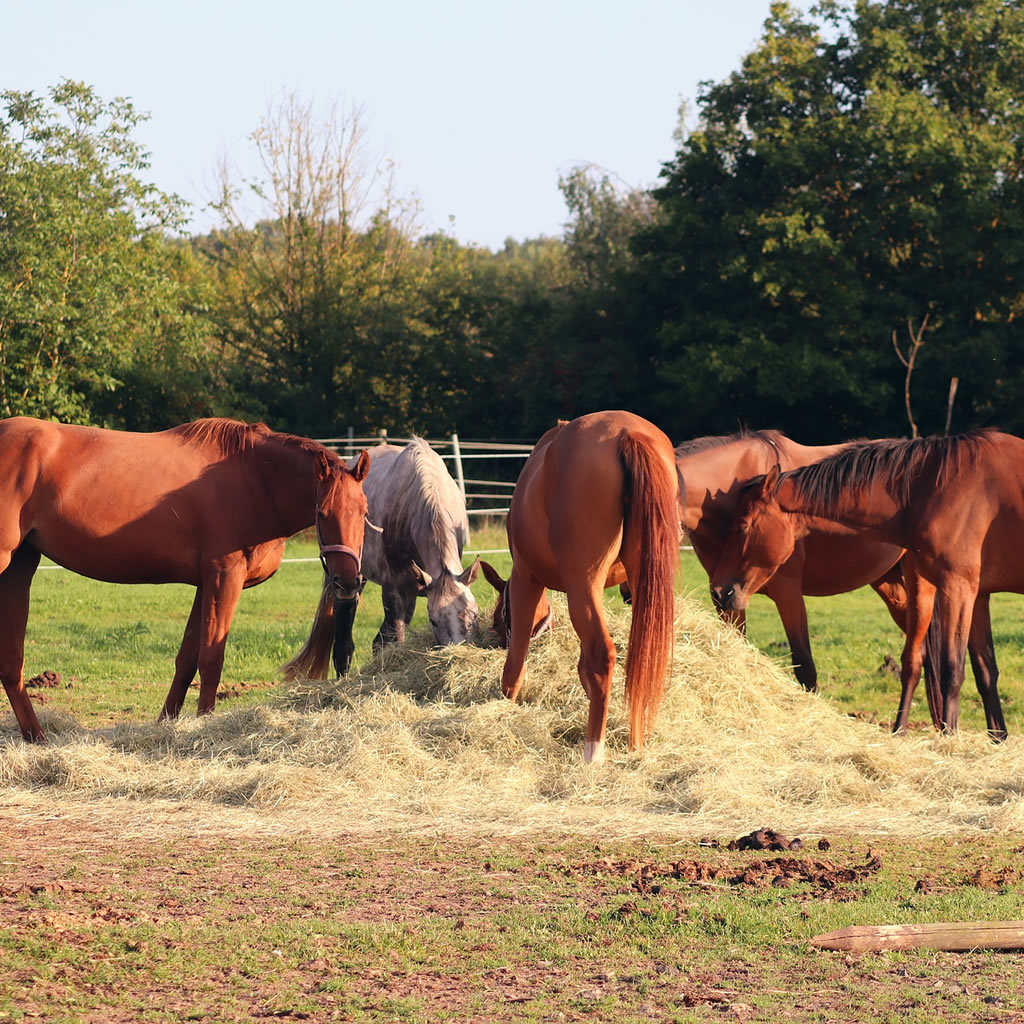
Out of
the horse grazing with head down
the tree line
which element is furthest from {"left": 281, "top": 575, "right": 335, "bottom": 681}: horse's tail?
the tree line

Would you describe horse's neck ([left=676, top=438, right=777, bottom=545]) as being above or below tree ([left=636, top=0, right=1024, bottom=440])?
below

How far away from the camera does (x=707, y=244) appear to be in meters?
25.2

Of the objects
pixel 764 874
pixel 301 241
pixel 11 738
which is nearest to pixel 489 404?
A: pixel 301 241

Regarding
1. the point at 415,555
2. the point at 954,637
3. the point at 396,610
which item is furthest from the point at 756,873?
the point at 396,610

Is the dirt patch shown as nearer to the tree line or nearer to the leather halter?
the leather halter

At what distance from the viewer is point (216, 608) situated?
6.56m

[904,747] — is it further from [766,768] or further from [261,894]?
[261,894]

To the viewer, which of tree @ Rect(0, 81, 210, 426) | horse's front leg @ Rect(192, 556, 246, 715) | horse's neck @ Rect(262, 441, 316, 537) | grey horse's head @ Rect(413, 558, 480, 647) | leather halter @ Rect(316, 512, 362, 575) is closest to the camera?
leather halter @ Rect(316, 512, 362, 575)

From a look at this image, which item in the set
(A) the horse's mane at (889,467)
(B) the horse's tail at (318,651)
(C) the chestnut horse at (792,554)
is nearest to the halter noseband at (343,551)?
(B) the horse's tail at (318,651)

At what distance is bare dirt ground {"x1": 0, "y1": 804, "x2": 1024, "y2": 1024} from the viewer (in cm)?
324

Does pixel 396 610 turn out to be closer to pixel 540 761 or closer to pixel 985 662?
pixel 540 761

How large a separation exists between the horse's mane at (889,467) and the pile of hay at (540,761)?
101 cm

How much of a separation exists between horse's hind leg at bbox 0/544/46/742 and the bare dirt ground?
1.46 meters

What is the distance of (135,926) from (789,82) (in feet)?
79.6
